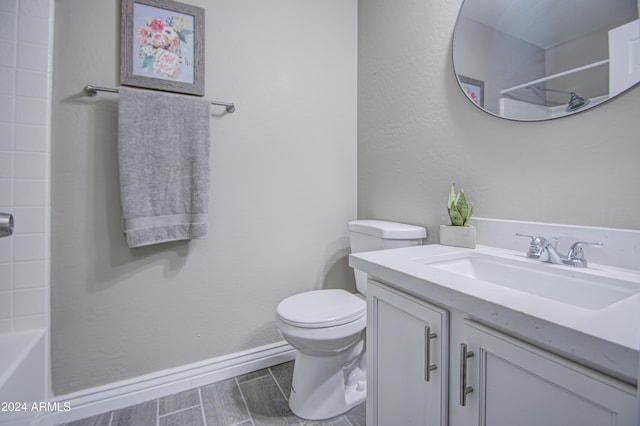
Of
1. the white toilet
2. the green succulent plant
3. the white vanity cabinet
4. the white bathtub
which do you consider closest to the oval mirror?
the green succulent plant

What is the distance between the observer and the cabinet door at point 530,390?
0.44m

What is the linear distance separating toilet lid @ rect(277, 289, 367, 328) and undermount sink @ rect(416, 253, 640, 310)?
46cm

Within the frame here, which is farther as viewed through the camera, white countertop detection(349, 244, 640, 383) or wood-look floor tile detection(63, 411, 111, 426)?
wood-look floor tile detection(63, 411, 111, 426)

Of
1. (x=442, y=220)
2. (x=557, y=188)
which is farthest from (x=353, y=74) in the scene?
(x=557, y=188)

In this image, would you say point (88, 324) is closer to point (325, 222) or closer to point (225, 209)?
point (225, 209)

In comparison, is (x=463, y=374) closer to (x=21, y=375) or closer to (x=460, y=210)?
(x=460, y=210)

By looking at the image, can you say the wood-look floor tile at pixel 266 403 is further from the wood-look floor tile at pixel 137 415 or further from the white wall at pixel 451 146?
the white wall at pixel 451 146

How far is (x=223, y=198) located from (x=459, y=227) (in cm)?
115

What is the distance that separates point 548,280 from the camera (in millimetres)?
799

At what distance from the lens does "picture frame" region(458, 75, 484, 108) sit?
1171 mm

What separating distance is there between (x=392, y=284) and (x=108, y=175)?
4.34 ft

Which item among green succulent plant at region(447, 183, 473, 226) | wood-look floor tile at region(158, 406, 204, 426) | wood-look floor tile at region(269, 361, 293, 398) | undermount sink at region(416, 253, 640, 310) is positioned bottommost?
wood-look floor tile at region(158, 406, 204, 426)

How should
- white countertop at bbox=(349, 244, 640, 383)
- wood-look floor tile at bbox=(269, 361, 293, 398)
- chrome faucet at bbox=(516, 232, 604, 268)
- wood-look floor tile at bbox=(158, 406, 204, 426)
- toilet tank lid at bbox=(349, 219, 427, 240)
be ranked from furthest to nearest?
1. wood-look floor tile at bbox=(269, 361, 293, 398)
2. toilet tank lid at bbox=(349, 219, 427, 240)
3. wood-look floor tile at bbox=(158, 406, 204, 426)
4. chrome faucet at bbox=(516, 232, 604, 268)
5. white countertop at bbox=(349, 244, 640, 383)

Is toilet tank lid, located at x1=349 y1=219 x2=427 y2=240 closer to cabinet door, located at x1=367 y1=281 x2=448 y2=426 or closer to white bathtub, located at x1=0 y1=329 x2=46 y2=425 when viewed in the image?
cabinet door, located at x1=367 y1=281 x2=448 y2=426
